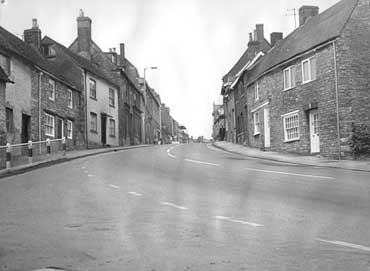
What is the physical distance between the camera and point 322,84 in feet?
88.1

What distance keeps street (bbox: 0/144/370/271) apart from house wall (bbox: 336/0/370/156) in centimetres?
987

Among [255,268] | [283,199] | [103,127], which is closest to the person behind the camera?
[255,268]

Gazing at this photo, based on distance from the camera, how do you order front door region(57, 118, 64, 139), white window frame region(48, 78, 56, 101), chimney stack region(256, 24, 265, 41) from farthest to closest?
chimney stack region(256, 24, 265, 41), front door region(57, 118, 64, 139), white window frame region(48, 78, 56, 101)

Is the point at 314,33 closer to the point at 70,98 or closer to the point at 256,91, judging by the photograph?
the point at 256,91

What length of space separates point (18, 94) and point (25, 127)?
2.11m

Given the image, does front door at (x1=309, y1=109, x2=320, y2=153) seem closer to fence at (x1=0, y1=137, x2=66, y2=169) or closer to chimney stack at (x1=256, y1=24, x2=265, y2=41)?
fence at (x1=0, y1=137, x2=66, y2=169)

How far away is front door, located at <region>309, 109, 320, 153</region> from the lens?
2786 cm

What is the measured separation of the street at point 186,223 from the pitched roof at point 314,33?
500 inches

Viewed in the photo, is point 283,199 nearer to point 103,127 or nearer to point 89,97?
point 89,97

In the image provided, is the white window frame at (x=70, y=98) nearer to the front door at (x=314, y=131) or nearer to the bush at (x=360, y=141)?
the front door at (x=314, y=131)

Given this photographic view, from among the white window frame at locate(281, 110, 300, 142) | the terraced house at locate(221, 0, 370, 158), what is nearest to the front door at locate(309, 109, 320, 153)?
the terraced house at locate(221, 0, 370, 158)

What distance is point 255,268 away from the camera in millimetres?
5941

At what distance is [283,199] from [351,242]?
4335 mm

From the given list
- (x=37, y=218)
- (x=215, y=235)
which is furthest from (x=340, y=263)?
(x=37, y=218)
